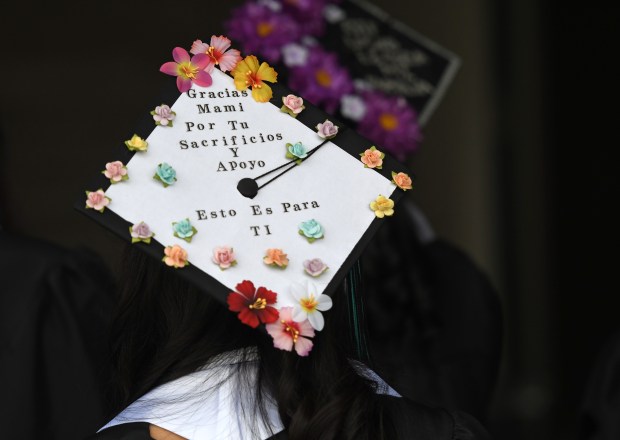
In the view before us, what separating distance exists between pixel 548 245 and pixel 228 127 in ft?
10.2

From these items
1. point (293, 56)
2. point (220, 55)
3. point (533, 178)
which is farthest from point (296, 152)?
point (533, 178)

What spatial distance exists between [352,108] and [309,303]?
1213 mm

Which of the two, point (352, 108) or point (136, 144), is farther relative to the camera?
point (352, 108)

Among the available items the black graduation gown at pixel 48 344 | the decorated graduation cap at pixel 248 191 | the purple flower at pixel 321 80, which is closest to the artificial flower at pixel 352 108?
the purple flower at pixel 321 80

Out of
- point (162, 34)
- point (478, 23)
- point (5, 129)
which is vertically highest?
point (478, 23)

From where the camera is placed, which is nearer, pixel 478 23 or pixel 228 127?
pixel 228 127

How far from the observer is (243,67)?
1291 millimetres

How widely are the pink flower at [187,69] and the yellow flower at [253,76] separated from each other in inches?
1.4

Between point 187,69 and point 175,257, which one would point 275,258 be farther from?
point 187,69

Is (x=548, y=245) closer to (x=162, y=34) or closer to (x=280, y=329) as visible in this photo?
(x=162, y=34)

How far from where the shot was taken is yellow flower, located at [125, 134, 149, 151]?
1222 mm

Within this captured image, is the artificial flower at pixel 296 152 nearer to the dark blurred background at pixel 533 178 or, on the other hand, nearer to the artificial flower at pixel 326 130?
the artificial flower at pixel 326 130

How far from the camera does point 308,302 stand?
3.93 ft

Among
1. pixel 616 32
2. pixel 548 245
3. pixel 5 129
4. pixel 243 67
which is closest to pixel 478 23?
pixel 616 32
